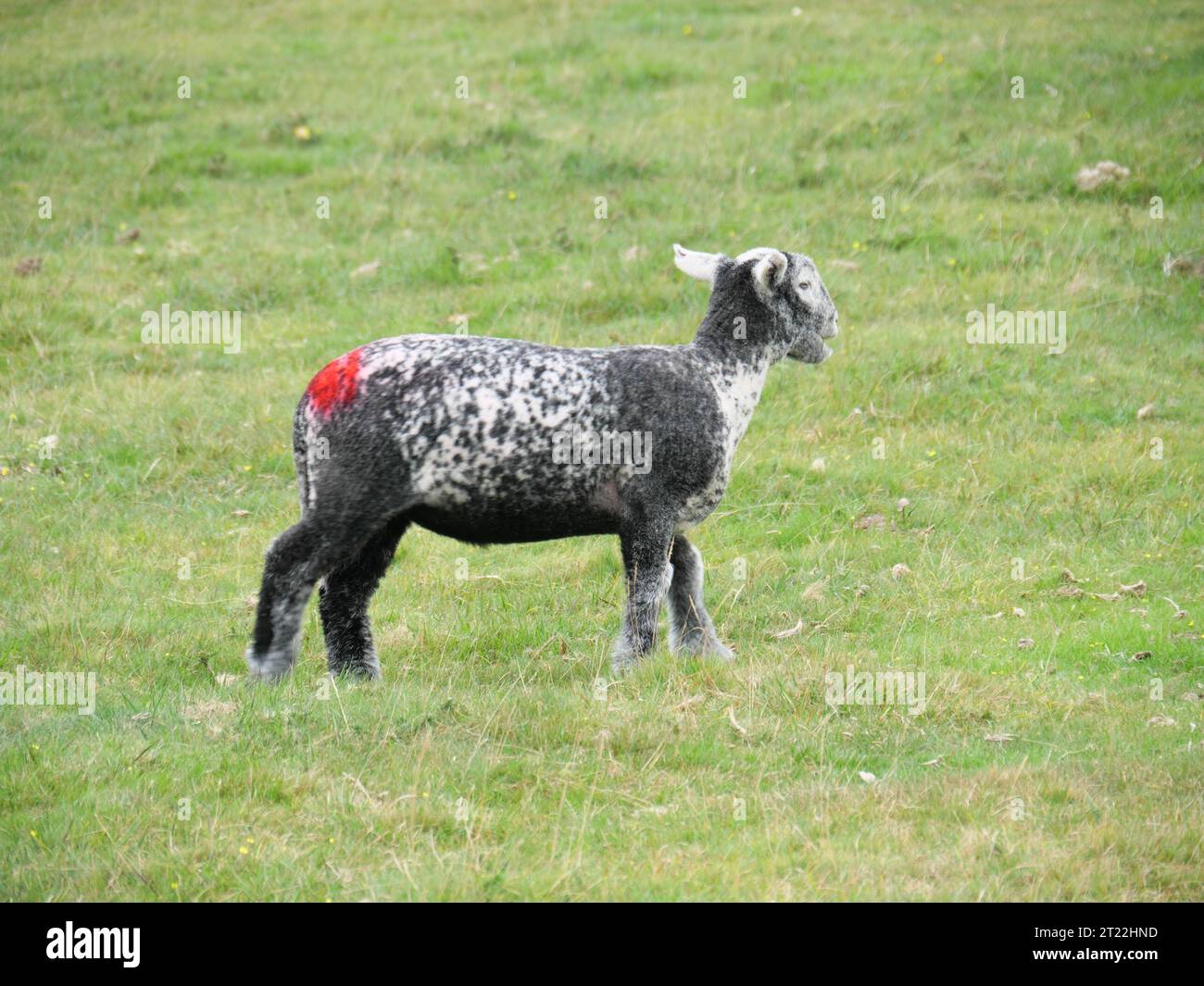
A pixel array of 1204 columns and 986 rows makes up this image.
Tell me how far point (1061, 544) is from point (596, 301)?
5.88 m

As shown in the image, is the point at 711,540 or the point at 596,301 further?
the point at 596,301

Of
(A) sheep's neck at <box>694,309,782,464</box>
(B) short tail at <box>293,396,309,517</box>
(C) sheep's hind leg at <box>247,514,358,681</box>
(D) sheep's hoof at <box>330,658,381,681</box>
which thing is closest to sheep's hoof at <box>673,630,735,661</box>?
(A) sheep's neck at <box>694,309,782,464</box>

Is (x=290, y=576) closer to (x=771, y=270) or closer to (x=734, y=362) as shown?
(x=734, y=362)

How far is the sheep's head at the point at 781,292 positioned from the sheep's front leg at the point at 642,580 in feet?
5.05

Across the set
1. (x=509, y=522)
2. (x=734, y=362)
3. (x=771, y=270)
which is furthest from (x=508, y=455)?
(x=771, y=270)

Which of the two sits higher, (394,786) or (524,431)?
(524,431)

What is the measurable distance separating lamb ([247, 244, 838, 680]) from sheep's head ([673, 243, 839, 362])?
0.8 inches

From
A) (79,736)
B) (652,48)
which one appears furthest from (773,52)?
(79,736)

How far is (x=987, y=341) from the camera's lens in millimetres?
13930

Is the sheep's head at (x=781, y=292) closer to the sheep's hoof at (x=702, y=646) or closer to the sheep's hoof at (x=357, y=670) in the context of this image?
the sheep's hoof at (x=702, y=646)

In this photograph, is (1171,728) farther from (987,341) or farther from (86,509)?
(86,509)

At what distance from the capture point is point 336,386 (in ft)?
27.1

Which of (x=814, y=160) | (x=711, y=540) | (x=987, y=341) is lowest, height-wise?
(x=711, y=540)

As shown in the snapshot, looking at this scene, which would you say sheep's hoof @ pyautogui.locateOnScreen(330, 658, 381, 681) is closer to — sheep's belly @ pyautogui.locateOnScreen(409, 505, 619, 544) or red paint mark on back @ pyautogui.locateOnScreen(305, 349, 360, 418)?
sheep's belly @ pyautogui.locateOnScreen(409, 505, 619, 544)
